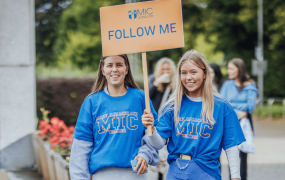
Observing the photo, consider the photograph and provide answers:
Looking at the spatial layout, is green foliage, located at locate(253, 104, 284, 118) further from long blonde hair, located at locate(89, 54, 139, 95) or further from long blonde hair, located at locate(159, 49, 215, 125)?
long blonde hair, located at locate(89, 54, 139, 95)

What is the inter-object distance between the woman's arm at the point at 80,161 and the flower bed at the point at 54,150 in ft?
4.63

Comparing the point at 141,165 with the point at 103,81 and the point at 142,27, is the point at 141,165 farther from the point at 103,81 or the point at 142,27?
the point at 142,27

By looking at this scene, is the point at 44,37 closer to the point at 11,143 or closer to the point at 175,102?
the point at 11,143

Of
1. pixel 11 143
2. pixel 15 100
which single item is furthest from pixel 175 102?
pixel 15 100

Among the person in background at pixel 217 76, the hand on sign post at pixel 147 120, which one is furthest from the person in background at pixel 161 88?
the hand on sign post at pixel 147 120

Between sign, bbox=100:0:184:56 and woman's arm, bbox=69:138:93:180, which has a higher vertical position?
sign, bbox=100:0:184:56

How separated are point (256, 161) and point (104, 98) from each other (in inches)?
239

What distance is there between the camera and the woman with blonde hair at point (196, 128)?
2709 millimetres

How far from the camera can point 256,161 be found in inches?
318

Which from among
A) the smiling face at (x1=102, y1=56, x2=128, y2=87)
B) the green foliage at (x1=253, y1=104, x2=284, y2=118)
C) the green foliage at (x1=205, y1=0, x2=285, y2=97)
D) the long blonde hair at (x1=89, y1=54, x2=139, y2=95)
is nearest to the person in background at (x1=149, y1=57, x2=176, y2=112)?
the long blonde hair at (x1=89, y1=54, x2=139, y2=95)

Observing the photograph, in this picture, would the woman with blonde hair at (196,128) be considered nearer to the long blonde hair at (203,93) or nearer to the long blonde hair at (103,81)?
the long blonde hair at (203,93)

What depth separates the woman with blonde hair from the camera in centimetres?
271

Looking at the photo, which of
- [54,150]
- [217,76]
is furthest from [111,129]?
[217,76]

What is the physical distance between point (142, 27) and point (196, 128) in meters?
0.83
